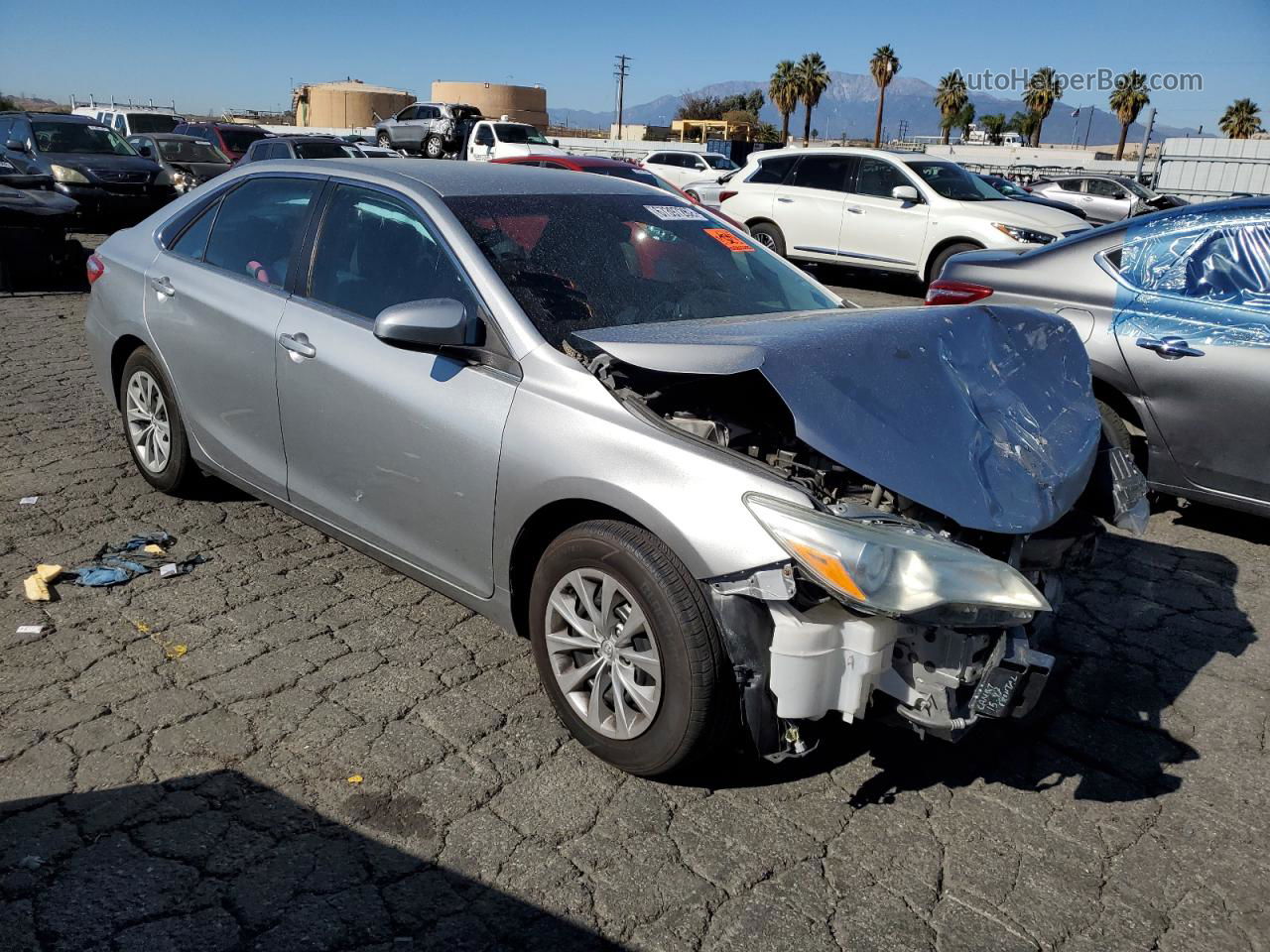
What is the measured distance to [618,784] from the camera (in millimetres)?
3061

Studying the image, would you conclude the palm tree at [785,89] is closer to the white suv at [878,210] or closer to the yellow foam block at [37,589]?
the white suv at [878,210]

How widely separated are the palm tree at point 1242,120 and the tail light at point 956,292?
60349mm

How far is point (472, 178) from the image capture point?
13.1ft

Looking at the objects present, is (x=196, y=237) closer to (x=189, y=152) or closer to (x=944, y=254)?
(x=944, y=254)

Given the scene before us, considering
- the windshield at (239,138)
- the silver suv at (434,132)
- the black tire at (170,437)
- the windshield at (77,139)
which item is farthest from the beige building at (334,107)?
the black tire at (170,437)

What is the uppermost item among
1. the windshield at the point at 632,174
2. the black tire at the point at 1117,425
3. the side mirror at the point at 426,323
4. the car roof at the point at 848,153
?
the car roof at the point at 848,153

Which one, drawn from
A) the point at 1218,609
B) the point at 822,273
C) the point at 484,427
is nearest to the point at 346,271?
the point at 484,427

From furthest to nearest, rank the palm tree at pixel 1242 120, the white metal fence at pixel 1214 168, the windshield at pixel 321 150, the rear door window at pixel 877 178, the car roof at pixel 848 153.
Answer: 1. the palm tree at pixel 1242 120
2. the windshield at pixel 321 150
3. the white metal fence at pixel 1214 168
4. the car roof at pixel 848 153
5. the rear door window at pixel 877 178

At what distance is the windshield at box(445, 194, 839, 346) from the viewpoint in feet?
11.4

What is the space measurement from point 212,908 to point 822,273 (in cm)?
1413

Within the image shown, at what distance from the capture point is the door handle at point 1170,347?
477cm

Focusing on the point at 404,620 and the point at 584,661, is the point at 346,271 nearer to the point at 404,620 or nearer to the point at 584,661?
the point at 404,620

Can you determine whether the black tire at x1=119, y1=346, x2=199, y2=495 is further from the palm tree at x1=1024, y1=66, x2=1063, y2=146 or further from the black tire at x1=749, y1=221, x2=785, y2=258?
the palm tree at x1=1024, y1=66, x2=1063, y2=146

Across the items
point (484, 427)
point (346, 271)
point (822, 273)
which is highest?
point (346, 271)
